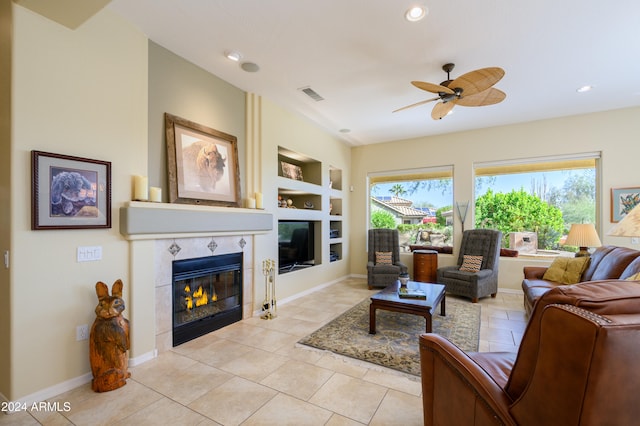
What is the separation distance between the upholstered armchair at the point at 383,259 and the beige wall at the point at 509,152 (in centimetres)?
58

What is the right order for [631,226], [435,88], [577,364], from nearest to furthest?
[577,364] < [631,226] < [435,88]

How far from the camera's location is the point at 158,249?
9.44 ft

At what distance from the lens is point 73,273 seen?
2314mm

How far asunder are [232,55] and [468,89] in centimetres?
255

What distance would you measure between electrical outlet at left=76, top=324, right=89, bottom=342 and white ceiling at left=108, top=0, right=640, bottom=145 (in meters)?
2.72

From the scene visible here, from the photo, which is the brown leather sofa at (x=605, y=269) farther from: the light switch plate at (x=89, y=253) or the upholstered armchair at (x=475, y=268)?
the light switch plate at (x=89, y=253)

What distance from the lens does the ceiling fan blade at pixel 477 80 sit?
2592 mm

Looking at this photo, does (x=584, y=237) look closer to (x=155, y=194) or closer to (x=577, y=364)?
(x=577, y=364)

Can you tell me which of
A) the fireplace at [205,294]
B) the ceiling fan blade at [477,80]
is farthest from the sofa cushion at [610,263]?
the fireplace at [205,294]

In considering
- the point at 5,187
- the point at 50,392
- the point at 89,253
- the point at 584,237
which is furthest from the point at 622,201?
the point at 5,187

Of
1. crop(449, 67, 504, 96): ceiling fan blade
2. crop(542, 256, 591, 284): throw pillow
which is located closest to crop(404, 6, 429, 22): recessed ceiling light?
crop(449, 67, 504, 96): ceiling fan blade

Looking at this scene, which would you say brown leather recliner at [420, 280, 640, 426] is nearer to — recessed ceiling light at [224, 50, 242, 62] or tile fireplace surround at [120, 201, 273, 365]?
tile fireplace surround at [120, 201, 273, 365]

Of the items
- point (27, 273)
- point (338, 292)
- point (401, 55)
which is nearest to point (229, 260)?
point (27, 273)

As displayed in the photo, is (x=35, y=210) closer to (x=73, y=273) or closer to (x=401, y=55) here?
(x=73, y=273)
